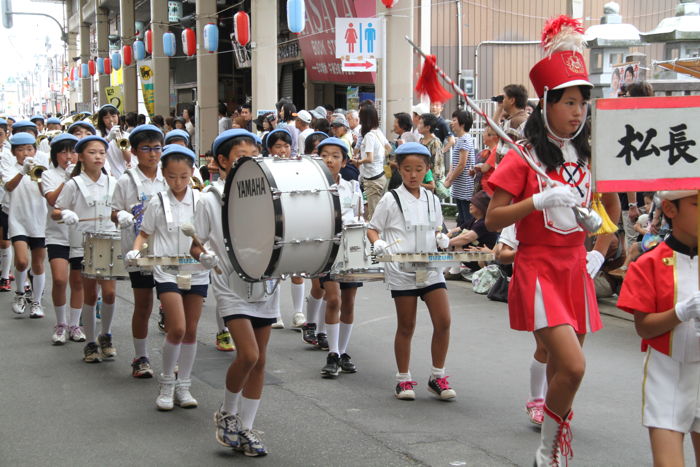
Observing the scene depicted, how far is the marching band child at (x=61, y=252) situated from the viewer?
28.0 feet

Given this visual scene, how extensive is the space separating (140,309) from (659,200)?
4326 millimetres

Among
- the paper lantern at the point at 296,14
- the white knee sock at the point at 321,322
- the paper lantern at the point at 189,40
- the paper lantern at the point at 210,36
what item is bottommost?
the white knee sock at the point at 321,322

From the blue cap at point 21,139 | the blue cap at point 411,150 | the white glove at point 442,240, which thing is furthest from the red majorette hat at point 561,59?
the blue cap at point 21,139

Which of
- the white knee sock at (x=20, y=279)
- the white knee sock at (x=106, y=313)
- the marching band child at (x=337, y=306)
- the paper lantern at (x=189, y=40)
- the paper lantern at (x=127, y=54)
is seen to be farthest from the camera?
the paper lantern at (x=127, y=54)

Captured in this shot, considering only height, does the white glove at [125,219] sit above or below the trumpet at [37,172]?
below

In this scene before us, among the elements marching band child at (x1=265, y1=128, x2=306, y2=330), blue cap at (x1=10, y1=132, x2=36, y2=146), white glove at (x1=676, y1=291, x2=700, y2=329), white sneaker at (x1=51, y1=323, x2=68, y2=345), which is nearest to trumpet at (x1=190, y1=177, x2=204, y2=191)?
A: marching band child at (x1=265, y1=128, x2=306, y2=330)

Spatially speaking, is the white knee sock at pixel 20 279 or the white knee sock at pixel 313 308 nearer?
the white knee sock at pixel 313 308

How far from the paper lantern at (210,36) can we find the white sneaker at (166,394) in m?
23.8

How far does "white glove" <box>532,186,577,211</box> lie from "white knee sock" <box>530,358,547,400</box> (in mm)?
1723

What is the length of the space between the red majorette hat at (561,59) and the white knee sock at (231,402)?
250 centimetres

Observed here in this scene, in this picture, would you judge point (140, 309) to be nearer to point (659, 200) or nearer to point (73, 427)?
point (73, 427)

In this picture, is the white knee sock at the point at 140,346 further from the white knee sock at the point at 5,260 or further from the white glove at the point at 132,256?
the white knee sock at the point at 5,260

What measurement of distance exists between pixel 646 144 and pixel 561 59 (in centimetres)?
118

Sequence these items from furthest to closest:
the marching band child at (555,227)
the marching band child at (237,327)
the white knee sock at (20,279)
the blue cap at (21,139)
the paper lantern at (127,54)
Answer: the paper lantern at (127,54) < the white knee sock at (20,279) < the blue cap at (21,139) < the marching band child at (237,327) < the marching band child at (555,227)
